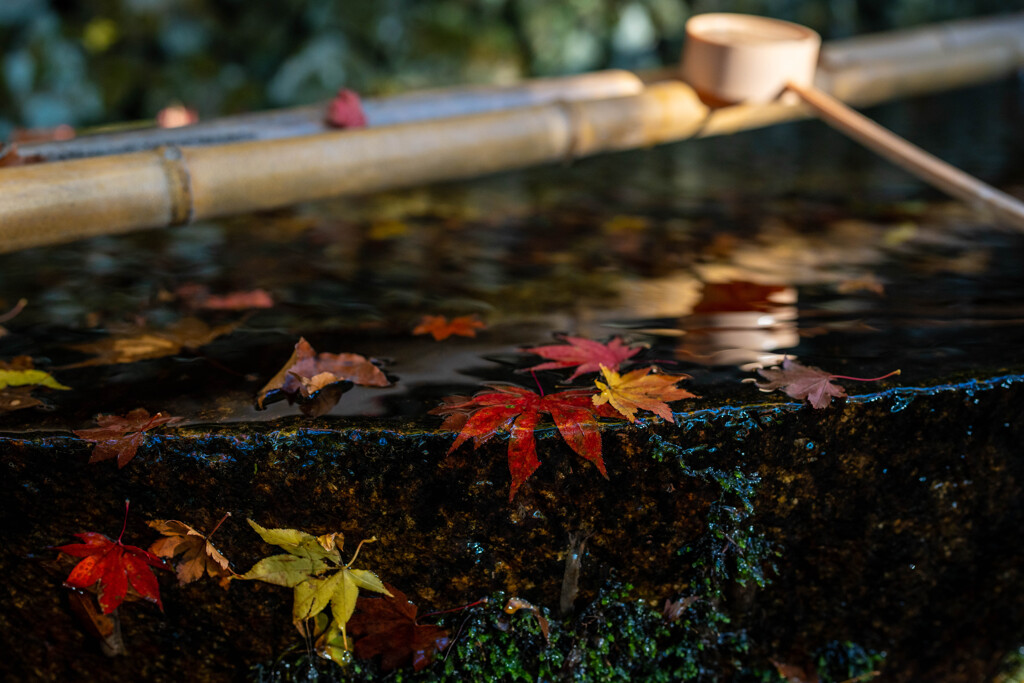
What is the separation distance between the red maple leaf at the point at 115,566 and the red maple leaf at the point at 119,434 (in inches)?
8.0

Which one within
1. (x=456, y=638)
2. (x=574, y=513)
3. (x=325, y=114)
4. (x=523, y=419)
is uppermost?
(x=325, y=114)

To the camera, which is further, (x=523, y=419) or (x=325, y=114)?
(x=325, y=114)

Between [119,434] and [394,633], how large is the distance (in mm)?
762

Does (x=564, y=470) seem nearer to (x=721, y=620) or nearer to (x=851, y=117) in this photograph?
(x=721, y=620)

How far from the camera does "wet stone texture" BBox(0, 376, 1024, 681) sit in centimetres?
161

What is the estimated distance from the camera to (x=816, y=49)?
3.11 m

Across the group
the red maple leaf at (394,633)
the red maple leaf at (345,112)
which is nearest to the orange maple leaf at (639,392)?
the red maple leaf at (394,633)

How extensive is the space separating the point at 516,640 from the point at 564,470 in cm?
47

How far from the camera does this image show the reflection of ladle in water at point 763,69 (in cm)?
282

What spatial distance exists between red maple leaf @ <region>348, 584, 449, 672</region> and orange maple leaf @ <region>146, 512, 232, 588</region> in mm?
330

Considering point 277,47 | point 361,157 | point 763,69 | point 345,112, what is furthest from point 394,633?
point 277,47

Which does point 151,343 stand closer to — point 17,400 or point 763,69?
point 17,400

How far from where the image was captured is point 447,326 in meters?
2.27

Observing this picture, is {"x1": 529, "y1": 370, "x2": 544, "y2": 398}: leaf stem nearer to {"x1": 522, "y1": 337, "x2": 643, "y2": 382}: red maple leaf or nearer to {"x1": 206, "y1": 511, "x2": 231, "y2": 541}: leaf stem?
{"x1": 522, "y1": 337, "x2": 643, "y2": 382}: red maple leaf
